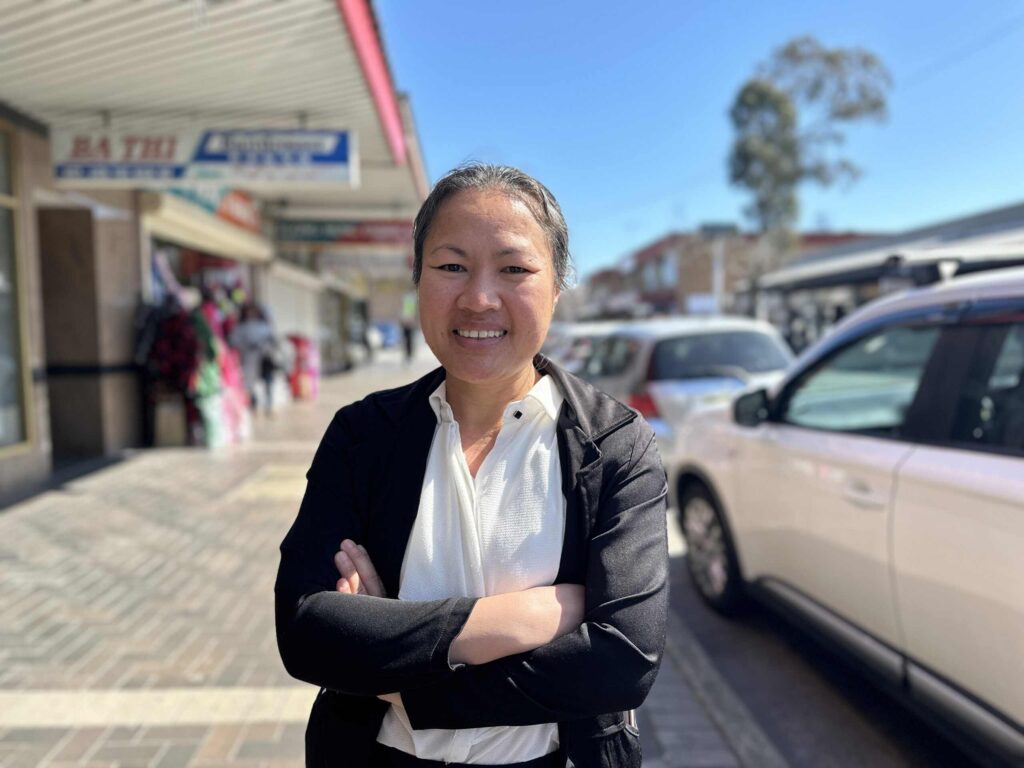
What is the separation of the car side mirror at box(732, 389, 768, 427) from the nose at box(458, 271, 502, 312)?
2.74m

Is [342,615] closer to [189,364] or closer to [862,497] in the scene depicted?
[862,497]

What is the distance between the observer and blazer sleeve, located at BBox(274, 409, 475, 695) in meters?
1.34

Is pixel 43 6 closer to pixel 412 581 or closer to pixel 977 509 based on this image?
pixel 412 581

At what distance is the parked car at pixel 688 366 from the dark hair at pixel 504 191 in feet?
16.2

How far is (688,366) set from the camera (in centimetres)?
669

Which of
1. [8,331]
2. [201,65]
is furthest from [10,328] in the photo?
[201,65]

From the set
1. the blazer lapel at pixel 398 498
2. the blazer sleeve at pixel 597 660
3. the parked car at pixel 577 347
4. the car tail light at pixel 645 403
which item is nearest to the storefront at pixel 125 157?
the parked car at pixel 577 347

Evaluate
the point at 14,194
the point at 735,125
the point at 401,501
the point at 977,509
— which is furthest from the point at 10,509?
the point at 735,125

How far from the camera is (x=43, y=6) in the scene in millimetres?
4863

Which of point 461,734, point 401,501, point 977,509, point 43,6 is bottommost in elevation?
point 461,734

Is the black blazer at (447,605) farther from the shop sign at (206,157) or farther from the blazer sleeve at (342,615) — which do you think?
the shop sign at (206,157)

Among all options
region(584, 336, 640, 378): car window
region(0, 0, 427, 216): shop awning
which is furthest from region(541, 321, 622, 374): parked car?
region(0, 0, 427, 216): shop awning

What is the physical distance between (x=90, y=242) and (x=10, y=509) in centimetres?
323

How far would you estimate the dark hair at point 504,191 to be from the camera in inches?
58.4
